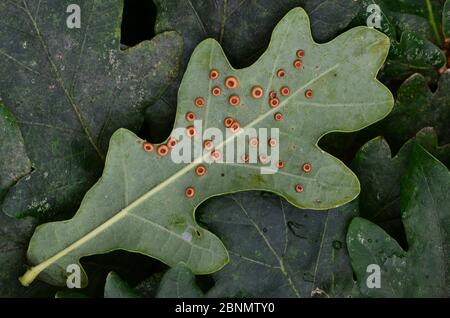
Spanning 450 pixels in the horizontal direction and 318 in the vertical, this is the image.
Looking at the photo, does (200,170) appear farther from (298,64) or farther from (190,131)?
(298,64)

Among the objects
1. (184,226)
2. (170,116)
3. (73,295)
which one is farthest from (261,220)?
(73,295)

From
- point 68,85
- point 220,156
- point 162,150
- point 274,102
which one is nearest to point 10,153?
point 68,85

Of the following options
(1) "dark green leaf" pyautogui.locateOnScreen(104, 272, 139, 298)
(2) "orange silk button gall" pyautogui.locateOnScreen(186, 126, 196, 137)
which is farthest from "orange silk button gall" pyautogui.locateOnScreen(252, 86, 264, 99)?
(1) "dark green leaf" pyautogui.locateOnScreen(104, 272, 139, 298)

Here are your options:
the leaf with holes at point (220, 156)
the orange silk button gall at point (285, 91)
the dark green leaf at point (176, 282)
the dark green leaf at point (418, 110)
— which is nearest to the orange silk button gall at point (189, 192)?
the leaf with holes at point (220, 156)

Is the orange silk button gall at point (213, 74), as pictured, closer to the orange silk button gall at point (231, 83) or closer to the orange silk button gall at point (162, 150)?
the orange silk button gall at point (231, 83)
